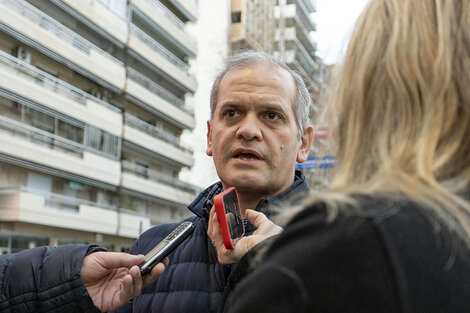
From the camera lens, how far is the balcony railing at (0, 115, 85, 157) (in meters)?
22.0

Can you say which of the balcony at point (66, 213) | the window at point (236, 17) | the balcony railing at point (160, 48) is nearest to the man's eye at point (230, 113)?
the balcony at point (66, 213)

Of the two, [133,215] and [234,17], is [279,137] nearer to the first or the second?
[133,215]

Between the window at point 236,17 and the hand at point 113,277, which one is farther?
the window at point 236,17

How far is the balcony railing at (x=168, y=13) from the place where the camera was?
109 ft

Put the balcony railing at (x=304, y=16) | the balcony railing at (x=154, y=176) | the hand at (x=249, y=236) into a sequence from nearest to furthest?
the hand at (x=249, y=236)
the balcony railing at (x=154, y=176)
the balcony railing at (x=304, y=16)

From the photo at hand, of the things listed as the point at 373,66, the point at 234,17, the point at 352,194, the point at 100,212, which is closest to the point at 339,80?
the point at 373,66

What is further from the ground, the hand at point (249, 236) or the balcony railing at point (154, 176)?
the balcony railing at point (154, 176)

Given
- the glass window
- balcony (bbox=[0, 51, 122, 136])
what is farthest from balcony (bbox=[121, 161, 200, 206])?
the glass window

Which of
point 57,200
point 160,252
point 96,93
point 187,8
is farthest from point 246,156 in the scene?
point 187,8

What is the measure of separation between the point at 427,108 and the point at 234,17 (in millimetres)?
43569

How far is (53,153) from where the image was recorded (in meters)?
23.8

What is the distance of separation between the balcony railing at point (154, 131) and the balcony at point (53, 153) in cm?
283

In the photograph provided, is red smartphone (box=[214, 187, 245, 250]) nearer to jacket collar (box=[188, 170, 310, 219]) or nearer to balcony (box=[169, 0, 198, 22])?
jacket collar (box=[188, 170, 310, 219])

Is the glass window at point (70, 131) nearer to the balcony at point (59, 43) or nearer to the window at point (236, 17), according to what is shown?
the balcony at point (59, 43)
